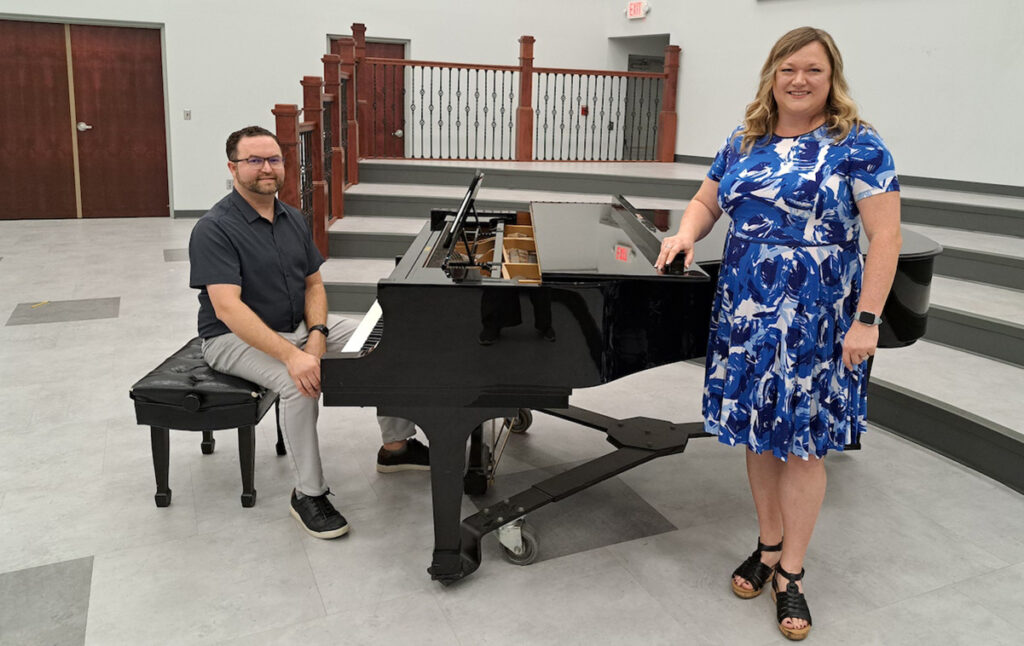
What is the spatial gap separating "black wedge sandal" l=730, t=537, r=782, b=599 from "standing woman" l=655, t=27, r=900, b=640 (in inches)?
2.7

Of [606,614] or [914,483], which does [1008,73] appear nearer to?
[914,483]

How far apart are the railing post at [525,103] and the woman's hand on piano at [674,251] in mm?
5798

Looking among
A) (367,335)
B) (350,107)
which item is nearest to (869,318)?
(367,335)

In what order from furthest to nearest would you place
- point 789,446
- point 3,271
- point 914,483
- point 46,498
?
point 3,271
point 914,483
point 46,498
point 789,446

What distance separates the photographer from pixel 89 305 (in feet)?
16.9

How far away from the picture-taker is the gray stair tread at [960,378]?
3.10 m

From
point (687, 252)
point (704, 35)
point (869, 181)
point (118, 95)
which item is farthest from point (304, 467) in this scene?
point (118, 95)

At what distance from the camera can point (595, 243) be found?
2449 mm

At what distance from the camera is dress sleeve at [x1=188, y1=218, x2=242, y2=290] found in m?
2.44

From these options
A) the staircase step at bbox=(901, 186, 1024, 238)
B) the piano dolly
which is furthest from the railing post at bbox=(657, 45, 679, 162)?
the piano dolly

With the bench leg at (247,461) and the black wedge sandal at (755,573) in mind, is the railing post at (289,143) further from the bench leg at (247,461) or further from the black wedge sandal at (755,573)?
the black wedge sandal at (755,573)

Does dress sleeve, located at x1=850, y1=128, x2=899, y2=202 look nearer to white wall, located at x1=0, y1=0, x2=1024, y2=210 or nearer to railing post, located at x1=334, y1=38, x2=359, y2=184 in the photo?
white wall, located at x1=0, y1=0, x2=1024, y2=210

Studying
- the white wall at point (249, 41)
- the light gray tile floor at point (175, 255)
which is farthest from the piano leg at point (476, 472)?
the white wall at point (249, 41)

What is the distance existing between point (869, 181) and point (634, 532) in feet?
4.28
